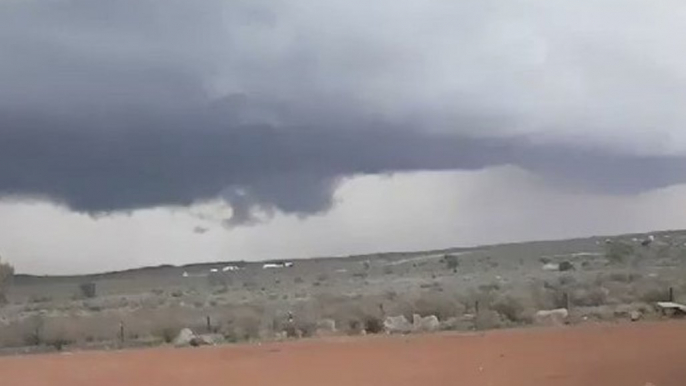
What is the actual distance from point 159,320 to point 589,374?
896 inches

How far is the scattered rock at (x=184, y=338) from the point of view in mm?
31562

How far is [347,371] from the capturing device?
68.1 feet

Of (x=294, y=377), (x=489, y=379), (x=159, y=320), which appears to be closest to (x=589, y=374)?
(x=489, y=379)

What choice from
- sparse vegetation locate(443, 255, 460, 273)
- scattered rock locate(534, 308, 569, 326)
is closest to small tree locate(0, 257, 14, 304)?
sparse vegetation locate(443, 255, 460, 273)

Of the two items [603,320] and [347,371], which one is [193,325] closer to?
[603,320]

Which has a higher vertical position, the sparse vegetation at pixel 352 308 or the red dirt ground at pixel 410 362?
the sparse vegetation at pixel 352 308

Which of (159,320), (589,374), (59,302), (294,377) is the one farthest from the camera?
(59,302)

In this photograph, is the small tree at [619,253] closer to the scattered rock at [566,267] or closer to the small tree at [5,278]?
the scattered rock at [566,267]

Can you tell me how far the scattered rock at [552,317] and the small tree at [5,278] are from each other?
35.4 m

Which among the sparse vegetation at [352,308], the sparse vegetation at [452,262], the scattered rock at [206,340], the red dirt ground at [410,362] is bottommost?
the red dirt ground at [410,362]

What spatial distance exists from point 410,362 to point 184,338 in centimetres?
1229

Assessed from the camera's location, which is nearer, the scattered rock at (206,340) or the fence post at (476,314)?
the scattered rock at (206,340)

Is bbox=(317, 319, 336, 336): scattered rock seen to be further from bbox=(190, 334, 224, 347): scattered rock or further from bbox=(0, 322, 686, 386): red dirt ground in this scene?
bbox=(0, 322, 686, 386): red dirt ground

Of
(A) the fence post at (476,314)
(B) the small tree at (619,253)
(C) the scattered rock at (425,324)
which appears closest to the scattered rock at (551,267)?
(B) the small tree at (619,253)
